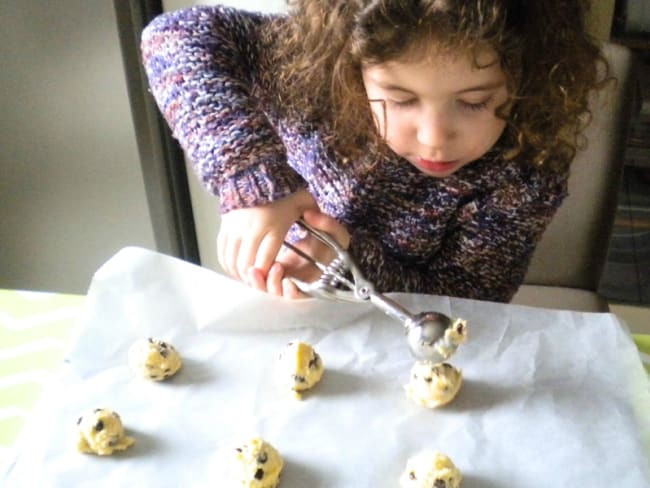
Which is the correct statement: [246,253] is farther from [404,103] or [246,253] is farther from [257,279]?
[404,103]

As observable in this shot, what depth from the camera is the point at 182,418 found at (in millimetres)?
563

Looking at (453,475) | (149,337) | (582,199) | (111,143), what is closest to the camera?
(453,475)

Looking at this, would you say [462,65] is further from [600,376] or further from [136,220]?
[136,220]

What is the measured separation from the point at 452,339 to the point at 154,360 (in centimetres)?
22

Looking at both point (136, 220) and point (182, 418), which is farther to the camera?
point (136, 220)

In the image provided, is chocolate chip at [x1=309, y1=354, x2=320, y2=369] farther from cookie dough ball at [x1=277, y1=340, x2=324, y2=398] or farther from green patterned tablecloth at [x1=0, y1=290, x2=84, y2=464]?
green patterned tablecloth at [x1=0, y1=290, x2=84, y2=464]

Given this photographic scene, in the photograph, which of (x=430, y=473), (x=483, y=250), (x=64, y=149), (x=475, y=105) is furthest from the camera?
(x=64, y=149)

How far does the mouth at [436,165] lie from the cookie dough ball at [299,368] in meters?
0.20

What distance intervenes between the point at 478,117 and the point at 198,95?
0.85 ft

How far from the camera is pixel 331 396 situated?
582 millimetres

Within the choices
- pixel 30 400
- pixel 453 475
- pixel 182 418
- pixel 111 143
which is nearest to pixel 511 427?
pixel 453 475

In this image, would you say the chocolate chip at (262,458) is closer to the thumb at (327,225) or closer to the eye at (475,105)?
the thumb at (327,225)

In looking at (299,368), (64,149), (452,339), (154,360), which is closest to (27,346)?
(154,360)

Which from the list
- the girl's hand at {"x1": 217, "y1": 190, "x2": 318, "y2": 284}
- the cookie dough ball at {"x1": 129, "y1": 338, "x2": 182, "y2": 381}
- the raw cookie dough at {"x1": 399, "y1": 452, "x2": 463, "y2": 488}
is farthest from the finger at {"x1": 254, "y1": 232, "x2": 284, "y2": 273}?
the raw cookie dough at {"x1": 399, "y1": 452, "x2": 463, "y2": 488}
